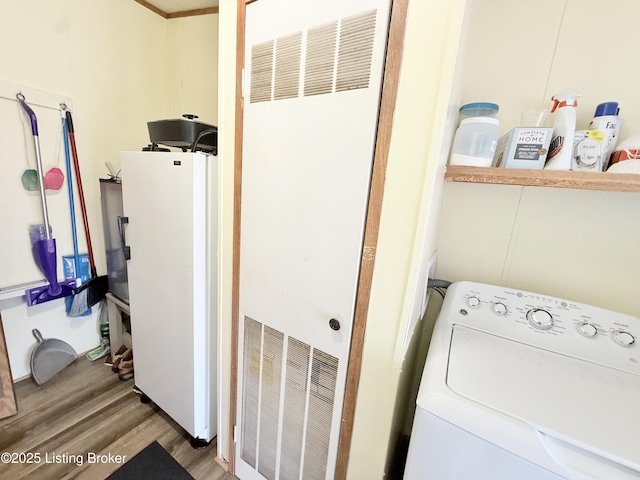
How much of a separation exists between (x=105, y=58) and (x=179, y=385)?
2180 mm

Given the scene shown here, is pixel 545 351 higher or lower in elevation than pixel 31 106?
lower

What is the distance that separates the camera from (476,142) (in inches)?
35.5

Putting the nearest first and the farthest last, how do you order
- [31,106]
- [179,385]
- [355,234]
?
1. [355,234]
2. [179,385]
3. [31,106]

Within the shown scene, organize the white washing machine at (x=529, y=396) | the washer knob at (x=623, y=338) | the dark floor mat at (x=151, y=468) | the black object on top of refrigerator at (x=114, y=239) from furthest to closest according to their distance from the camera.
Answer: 1. the black object on top of refrigerator at (x=114, y=239)
2. the dark floor mat at (x=151, y=468)
3. the washer knob at (x=623, y=338)
4. the white washing machine at (x=529, y=396)

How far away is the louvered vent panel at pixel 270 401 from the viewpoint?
1.06 meters

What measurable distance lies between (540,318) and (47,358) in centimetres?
274

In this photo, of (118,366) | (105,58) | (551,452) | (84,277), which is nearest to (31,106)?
(105,58)

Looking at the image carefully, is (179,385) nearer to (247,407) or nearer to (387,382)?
(247,407)

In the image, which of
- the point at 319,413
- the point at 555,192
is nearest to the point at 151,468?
the point at 319,413

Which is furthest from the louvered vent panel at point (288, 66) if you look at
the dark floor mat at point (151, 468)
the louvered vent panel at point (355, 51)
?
the dark floor mat at point (151, 468)

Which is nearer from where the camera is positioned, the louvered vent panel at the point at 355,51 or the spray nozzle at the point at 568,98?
the louvered vent panel at the point at 355,51

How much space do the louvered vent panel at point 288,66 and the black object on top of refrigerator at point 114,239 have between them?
152 cm

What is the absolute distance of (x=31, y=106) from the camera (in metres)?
1.58

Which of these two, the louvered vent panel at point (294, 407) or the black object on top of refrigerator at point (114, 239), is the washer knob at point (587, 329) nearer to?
the louvered vent panel at point (294, 407)
